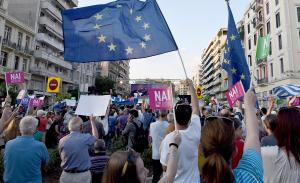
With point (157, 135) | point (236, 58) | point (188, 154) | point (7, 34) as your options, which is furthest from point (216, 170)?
point (7, 34)

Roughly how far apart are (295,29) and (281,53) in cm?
314

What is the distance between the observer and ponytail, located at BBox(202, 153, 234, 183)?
175 cm

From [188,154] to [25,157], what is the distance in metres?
2.31

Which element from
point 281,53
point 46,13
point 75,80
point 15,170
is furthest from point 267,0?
point 15,170

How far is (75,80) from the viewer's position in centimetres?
5631

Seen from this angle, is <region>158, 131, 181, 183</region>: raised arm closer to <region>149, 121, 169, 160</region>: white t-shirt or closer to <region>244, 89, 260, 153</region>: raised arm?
<region>244, 89, 260, 153</region>: raised arm

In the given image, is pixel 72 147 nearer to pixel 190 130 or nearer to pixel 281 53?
pixel 190 130

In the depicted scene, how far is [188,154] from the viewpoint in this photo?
3.36 meters

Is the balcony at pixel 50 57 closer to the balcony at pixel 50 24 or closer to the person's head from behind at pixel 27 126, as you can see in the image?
the balcony at pixel 50 24

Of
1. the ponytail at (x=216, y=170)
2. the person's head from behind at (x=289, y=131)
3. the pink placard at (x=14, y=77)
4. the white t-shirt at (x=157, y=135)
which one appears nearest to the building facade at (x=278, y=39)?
the pink placard at (x=14, y=77)

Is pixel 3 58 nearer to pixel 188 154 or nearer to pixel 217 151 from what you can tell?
pixel 188 154

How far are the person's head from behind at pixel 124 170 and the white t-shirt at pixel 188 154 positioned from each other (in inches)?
56.5

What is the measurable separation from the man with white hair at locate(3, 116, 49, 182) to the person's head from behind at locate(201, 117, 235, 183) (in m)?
2.91

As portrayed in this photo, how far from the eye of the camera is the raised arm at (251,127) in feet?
6.93
